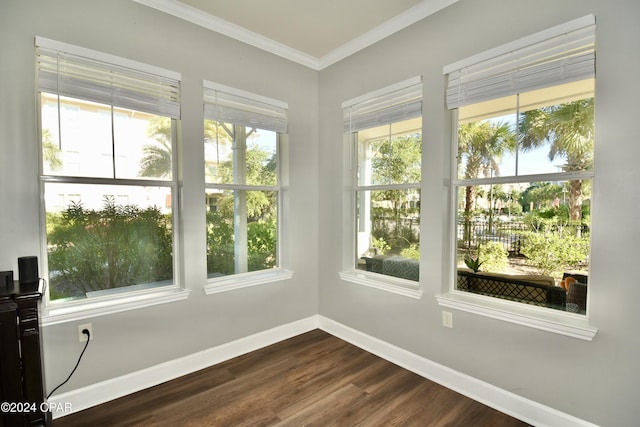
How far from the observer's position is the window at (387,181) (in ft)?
8.65

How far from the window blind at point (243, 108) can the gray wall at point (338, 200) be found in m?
0.09

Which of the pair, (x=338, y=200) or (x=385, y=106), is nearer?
(x=385, y=106)

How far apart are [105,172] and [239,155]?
1073 mm

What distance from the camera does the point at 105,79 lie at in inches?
84.1

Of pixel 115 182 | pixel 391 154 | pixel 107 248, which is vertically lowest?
pixel 107 248

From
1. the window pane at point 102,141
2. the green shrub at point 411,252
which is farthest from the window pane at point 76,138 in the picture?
the green shrub at point 411,252

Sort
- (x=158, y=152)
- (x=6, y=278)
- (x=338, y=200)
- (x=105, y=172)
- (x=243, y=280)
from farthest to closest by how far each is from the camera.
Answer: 1. (x=338, y=200)
2. (x=243, y=280)
3. (x=158, y=152)
4. (x=105, y=172)
5. (x=6, y=278)

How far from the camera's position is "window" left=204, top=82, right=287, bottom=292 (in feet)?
8.88

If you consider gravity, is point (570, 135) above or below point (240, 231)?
above

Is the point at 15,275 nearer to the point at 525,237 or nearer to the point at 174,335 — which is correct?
the point at 174,335

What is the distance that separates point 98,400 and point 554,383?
9.67 ft

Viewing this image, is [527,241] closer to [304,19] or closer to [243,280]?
[243,280]

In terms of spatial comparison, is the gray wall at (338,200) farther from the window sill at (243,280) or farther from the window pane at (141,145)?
the window pane at (141,145)

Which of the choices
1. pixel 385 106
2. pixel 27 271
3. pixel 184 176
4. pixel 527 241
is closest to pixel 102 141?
pixel 184 176
